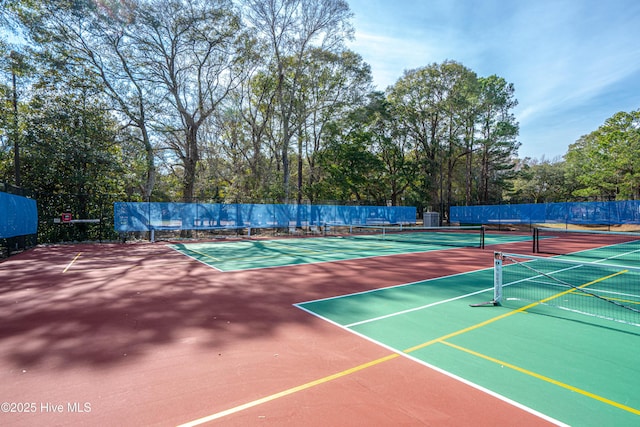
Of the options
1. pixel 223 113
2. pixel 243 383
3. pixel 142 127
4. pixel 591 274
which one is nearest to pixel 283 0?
pixel 223 113

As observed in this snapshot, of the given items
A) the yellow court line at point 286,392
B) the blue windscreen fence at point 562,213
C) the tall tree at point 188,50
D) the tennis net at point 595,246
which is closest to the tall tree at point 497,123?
the blue windscreen fence at point 562,213

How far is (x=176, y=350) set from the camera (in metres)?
4.54

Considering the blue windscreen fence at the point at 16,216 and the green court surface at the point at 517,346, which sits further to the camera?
the blue windscreen fence at the point at 16,216

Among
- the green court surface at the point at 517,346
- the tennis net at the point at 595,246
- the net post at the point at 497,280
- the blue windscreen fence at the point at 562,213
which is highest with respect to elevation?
the blue windscreen fence at the point at 562,213

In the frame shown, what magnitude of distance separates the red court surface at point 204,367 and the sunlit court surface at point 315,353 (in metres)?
0.02

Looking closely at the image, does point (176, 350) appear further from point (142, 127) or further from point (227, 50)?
point (227, 50)

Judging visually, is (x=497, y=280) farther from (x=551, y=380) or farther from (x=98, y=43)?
(x=98, y=43)

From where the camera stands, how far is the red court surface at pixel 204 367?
122 inches

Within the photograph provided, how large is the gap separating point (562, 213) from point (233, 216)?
96.1 feet

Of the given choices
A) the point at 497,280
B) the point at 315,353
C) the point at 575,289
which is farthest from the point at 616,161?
the point at 315,353

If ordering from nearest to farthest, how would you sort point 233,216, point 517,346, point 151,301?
point 517,346 → point 151,301 → point 233,216

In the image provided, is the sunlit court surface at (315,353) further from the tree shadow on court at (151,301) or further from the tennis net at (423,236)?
the tennis net at (423,236)

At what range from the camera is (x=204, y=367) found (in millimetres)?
4043

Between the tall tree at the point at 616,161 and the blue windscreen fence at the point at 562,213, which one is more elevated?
the tall tree at the point at 616,161
